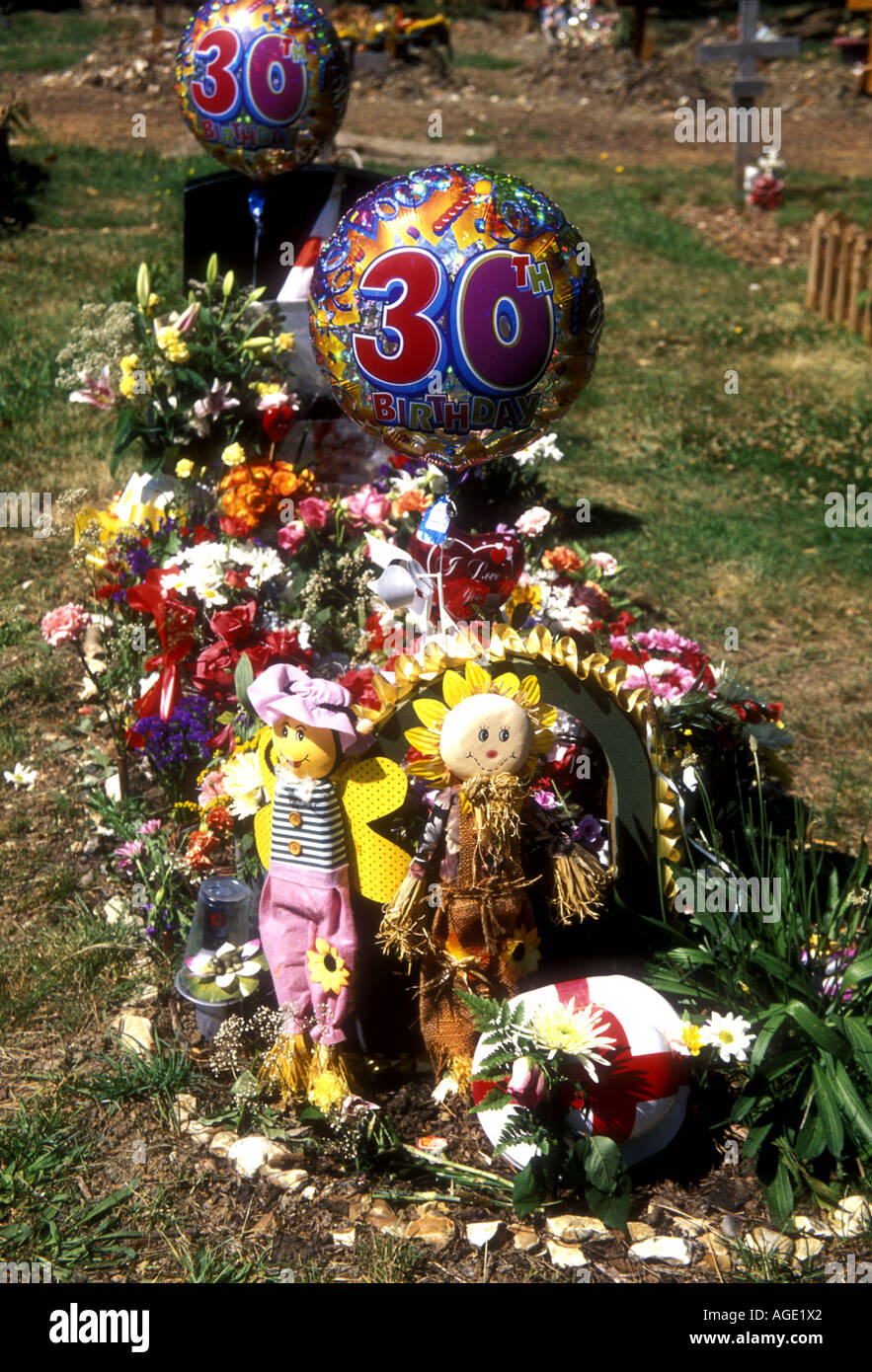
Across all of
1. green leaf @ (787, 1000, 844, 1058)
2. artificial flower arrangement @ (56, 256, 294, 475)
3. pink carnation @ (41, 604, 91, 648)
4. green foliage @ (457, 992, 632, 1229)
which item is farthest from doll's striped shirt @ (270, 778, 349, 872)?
artificial flower arrangement @ (56, 256, 294, 475)

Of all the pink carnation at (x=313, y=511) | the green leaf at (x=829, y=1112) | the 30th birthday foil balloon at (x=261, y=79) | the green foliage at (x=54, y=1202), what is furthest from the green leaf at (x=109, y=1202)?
the 30th birthday foil balloon at (x=261, y=79)

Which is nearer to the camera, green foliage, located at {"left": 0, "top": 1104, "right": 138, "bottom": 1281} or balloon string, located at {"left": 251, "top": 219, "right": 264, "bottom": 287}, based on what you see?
green foliage, located at {"left": 0, "top": 1104, "right": 138, "bottom": 1281}

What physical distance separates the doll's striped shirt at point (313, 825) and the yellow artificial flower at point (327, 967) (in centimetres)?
20

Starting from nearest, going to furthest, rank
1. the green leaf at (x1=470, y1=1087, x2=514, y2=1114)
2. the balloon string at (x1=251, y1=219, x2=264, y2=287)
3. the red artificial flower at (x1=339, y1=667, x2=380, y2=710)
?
the green leaf at (x1=470, y1=1087, x2=514, y2=1114), the red artificial flower at (x1=339, y1=667, x2=380, y2=710), the balloon string at (x1=251, y1=219, x2=264, y2=287)

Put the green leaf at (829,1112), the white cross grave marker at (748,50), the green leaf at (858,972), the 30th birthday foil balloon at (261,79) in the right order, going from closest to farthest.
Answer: the green leaf at (829,1112) → the green leaf at (858,972) → the 30th birthday foil balloon at (261,79) → the white cross grave marker at (748,50)

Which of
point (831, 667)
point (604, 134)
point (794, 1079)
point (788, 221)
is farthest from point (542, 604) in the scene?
point (604, 134)

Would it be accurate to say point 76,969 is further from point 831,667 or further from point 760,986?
point 831,667

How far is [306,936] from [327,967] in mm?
89

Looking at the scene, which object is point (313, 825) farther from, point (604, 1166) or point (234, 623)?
point (234, 623)

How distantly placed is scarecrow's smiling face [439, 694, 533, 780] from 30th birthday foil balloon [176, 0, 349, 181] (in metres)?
3.31

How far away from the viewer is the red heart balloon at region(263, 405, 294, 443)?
14.9 ft

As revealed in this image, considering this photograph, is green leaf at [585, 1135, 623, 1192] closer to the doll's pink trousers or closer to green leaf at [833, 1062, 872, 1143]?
green leaf at [833, 1062, 872, 1143]

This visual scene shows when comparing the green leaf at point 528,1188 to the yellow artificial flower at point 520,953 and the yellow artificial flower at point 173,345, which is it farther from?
the yellow artificial flower at point 173,345

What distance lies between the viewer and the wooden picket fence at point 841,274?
29.7 ft
